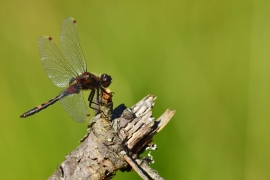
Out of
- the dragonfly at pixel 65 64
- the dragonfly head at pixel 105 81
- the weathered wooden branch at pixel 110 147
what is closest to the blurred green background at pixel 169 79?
the dragonfly at pixel 65 64

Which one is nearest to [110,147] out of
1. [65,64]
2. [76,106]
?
[76,106]

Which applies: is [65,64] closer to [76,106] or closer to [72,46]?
[72,46]

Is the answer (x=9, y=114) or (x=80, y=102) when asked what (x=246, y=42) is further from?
(x=9, y=114)

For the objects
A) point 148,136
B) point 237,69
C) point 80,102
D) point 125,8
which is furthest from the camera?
point 125,8

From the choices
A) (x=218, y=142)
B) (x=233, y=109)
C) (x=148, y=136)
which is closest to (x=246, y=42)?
(x=233, y=109)

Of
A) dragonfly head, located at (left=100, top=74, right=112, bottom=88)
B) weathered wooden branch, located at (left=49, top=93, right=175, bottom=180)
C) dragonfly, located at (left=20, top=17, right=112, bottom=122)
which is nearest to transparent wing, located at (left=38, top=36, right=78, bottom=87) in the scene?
dragonfly, located at (left=20, top=17, right=112, bottom=122)

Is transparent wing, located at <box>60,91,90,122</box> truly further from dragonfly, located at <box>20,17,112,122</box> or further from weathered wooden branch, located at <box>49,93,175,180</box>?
weathered wooden branch, located at <box>49,93,175,180</box>
